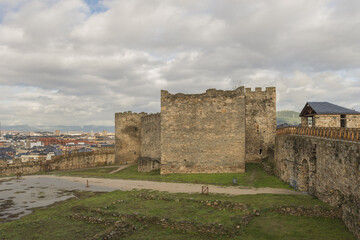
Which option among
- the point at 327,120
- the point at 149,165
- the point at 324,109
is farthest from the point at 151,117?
the point at 327,120

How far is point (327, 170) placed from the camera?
17.5 metres

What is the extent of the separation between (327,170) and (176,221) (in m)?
10.4

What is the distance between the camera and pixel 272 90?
37094 mm

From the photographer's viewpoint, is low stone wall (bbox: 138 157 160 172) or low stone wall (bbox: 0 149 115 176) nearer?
low stone wall (bbox: 138 157 160 172)

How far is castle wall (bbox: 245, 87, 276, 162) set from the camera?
1463 inches

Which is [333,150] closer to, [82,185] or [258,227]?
[258,227]

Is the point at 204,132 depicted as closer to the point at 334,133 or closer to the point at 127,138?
the point at 334,133

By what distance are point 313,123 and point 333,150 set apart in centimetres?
1572

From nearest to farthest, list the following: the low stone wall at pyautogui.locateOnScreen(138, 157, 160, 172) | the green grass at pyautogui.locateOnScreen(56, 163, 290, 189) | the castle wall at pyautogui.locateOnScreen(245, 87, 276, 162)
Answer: the green grass at pyautogui.locateOnScreen(56, 163, 290, 189) < the castle wall at pyautogui.locateOnScreen(245, 87, 276, 162) < the low stone wall at pyautogui.locateOnScreen(138, 157, 160, 172)

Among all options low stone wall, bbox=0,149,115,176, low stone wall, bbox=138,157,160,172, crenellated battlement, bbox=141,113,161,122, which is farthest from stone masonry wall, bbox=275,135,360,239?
low stone wall, bbox=0,149,115,176

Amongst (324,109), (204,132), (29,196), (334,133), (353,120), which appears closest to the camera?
(334,133)

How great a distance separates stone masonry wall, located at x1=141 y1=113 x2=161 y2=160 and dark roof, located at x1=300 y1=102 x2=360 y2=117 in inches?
868

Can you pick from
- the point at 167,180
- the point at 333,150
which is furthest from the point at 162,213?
the point at 167,180

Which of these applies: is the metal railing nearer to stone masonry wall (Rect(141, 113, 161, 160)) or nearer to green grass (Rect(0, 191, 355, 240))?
green grass (Rect(0, 191, 355, 240))
